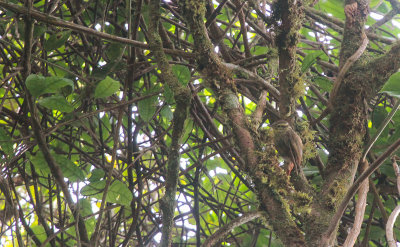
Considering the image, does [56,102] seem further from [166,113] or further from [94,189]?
[166,113]

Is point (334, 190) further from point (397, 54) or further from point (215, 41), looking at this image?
point (215, 41)

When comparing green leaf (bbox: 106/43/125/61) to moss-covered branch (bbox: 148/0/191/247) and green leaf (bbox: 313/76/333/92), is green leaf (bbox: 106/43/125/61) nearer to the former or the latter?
moss-covered branch (bbox: 148/0/191/247)

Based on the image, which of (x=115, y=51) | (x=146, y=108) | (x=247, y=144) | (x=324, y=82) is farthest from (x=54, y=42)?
(x=324, y=82)

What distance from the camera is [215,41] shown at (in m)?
1.25

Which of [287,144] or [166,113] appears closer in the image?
[287,144]

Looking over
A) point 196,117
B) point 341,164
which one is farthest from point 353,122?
point 196,117

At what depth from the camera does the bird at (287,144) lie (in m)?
0.79

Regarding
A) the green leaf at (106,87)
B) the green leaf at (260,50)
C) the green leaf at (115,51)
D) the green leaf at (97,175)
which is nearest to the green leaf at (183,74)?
the green leaf at (106,87)

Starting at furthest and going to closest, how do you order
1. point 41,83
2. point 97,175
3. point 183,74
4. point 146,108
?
1. point 146,108
2. point 97,175
3. point 183,74
4. point 41,83

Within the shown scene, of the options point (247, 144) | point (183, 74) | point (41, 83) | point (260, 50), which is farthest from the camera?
point (260, 50)

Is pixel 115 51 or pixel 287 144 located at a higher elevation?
pixel 115 51

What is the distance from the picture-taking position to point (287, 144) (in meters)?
0.79

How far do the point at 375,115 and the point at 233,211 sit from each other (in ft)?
2.43

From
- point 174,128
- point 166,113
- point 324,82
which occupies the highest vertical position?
point 166,113
